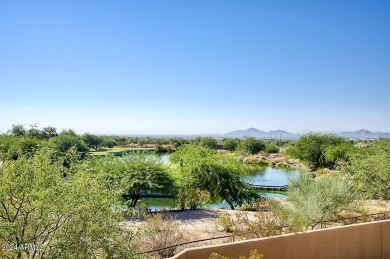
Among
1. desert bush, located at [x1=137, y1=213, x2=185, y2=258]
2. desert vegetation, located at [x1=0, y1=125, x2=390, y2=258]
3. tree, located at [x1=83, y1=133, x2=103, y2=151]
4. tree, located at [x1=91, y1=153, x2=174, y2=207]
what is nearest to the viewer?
desert vegetation, located at [x1=0, y1=125, x2=390, y2=258]

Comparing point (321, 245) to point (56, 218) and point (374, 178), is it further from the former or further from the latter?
point (374, 178)

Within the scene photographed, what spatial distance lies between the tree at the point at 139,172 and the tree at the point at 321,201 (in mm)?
7484

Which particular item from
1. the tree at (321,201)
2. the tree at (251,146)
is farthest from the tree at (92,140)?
the tree at (321,201)

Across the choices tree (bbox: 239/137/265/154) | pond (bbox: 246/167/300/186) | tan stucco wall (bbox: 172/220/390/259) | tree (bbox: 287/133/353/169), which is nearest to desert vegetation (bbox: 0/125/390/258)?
tan stucco wall (bbox: 172/220/390/259)

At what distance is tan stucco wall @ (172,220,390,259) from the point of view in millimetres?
10062

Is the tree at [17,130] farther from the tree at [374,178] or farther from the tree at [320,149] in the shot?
the tree at [374,178]

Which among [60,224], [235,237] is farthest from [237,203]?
[60,224]

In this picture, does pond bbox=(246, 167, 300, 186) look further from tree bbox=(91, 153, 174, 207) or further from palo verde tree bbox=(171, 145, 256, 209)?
tree bbox=(91, 153, 174, 207)

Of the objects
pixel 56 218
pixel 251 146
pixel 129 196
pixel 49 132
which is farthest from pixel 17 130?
pixel 56 218

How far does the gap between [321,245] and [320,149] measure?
160ft

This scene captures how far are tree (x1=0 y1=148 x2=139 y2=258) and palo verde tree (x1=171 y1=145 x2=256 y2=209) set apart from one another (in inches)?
632

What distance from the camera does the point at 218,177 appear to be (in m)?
24.6

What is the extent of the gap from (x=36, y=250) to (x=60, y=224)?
0.65 m

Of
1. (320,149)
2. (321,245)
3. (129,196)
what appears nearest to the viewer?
(321,245)
